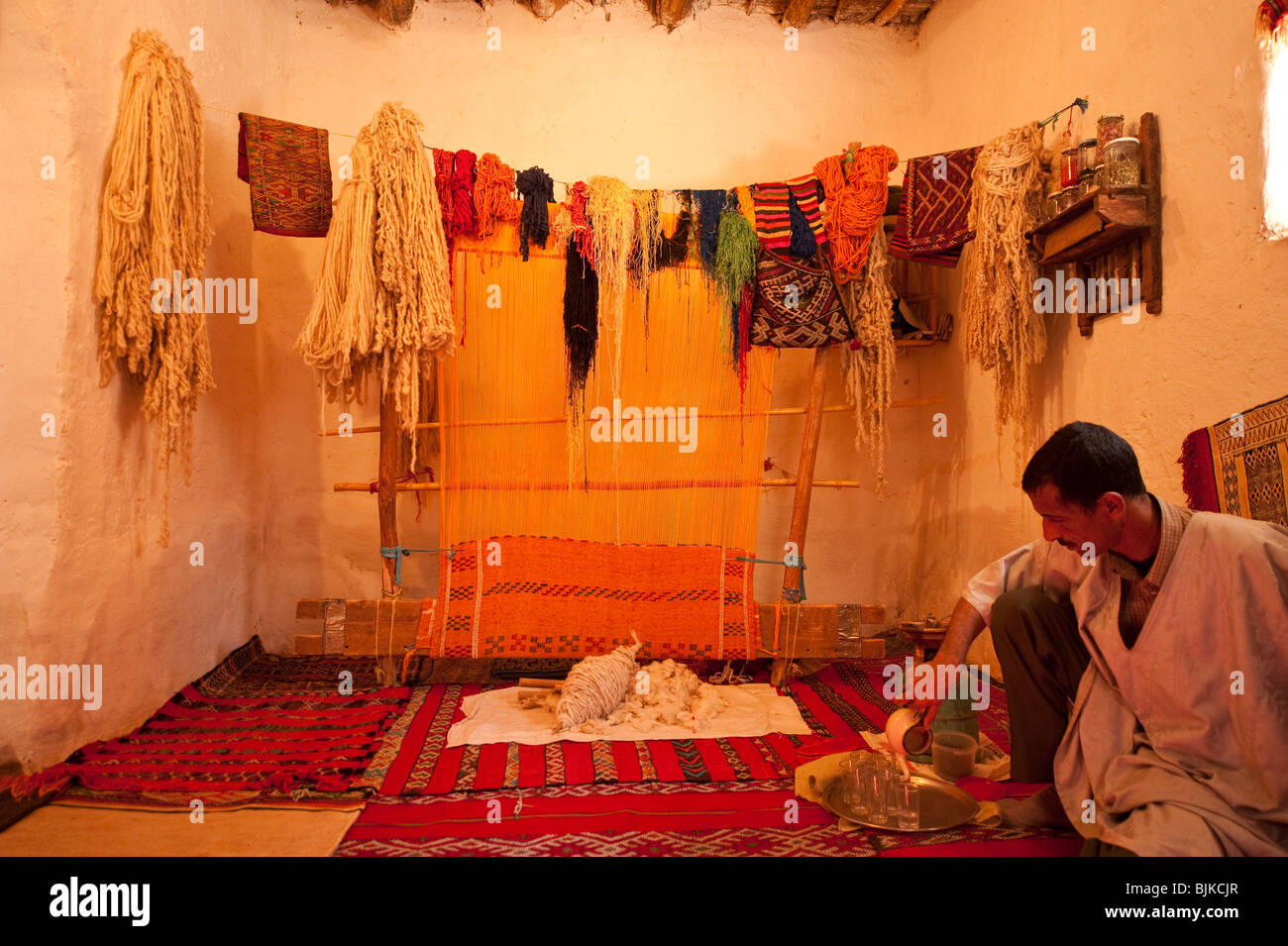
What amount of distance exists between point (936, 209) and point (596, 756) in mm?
2513

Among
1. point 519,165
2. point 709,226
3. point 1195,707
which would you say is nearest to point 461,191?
point 709,226

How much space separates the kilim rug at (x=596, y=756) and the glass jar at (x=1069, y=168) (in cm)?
189

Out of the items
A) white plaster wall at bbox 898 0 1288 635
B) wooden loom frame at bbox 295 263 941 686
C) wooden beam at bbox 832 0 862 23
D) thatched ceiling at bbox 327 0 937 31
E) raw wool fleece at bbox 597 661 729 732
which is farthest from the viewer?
wooden beam at bbox 832 0 862 23

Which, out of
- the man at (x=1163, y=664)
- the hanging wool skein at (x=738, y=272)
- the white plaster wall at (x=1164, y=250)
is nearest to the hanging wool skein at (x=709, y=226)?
the hanging wool skein at (x=738, y=272)

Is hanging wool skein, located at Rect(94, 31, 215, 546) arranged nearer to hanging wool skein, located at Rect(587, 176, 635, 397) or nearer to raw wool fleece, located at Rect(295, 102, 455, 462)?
raw wool fleece, located at Rect(295, 102, 455, 462)

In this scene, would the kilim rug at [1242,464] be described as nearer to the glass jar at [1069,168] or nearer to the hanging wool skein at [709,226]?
the glass jar at [1069,168]

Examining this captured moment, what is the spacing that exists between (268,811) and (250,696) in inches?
48.9

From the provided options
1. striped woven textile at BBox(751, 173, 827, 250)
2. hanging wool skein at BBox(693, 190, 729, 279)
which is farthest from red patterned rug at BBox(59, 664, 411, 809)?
striped woven textile at BBox(751, 173, 827, 250)

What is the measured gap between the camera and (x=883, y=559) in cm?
436

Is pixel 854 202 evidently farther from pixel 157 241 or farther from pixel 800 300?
pixel 157 241

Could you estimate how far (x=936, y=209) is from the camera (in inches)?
131

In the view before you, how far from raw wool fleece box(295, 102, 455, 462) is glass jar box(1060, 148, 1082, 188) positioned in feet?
7.35

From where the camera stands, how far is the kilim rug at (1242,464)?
1.81 metres

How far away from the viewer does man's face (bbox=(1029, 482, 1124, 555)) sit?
62.3 inches
